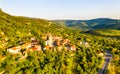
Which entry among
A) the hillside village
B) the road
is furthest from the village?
the road

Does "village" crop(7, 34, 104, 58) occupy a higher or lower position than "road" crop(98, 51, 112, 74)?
higher

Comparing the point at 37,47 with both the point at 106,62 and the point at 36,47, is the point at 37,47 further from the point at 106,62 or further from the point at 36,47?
the point at 106,62

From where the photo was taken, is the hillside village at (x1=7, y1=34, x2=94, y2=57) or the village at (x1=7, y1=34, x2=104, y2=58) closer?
the village at (x1=7, y1=34, x2=104, y2=58)

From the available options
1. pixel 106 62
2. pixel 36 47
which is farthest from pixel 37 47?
pixel 106 62

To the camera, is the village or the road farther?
the road

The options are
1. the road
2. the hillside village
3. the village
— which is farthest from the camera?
the road

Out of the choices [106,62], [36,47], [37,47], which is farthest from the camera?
[106,62]

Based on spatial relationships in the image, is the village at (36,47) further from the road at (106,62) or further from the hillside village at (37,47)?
the road at (106,62)

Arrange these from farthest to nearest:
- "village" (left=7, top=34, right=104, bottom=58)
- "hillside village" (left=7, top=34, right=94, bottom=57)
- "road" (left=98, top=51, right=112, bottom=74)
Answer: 1. "road" (left=98, top=51, right=112, bottom=74)
2. "hillside village" (left=7, top=34, right=94, bottom=57)
3. "village" (left=7, top=34, right=104, bottom=58)

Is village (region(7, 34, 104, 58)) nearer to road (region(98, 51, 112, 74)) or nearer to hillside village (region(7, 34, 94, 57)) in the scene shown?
hillside village (region(7, 34, 94, 57))

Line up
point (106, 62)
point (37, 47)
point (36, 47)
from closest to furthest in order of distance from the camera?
point (36, 47) → point (37, 47) → point (106, 62)

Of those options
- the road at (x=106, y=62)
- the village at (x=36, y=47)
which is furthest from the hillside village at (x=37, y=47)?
the road at (x=106, y=62)
